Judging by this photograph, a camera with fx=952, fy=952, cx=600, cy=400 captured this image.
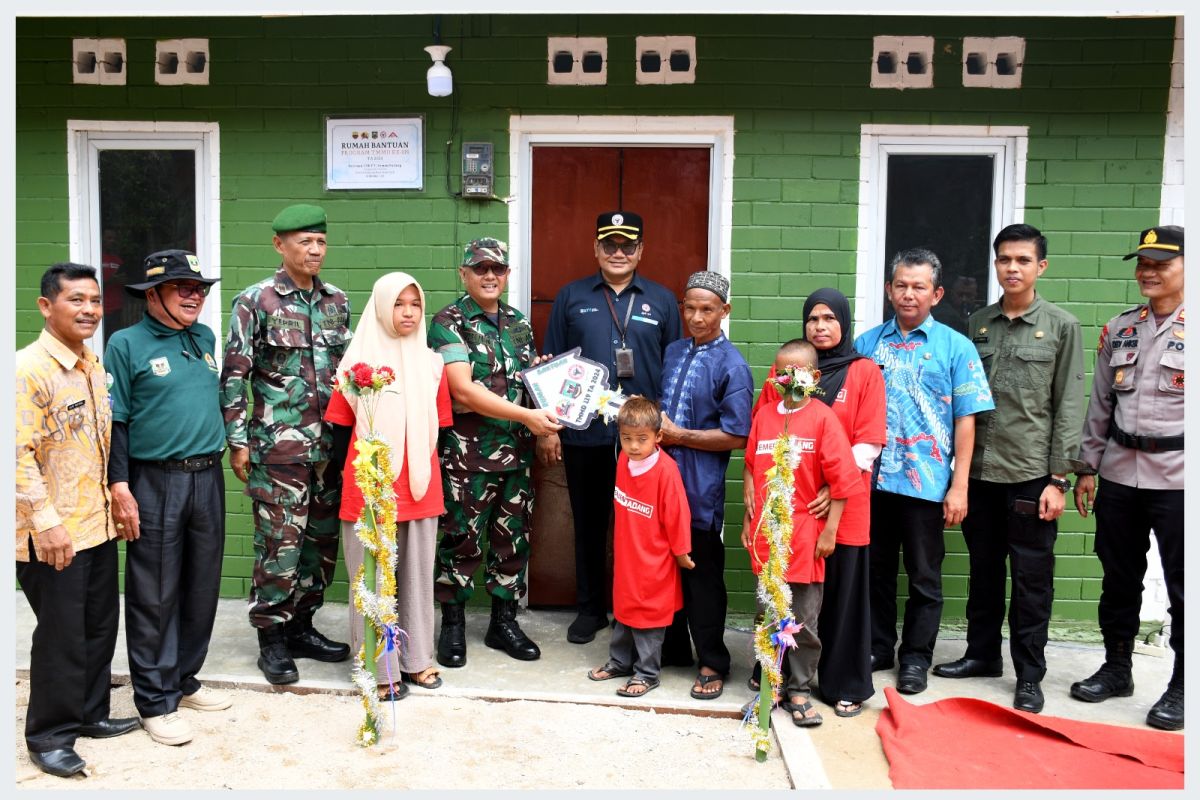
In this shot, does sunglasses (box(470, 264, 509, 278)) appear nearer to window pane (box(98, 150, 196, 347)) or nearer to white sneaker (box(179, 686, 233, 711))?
window pane (box(98, 150, 196, 347))

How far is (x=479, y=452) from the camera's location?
181 inches

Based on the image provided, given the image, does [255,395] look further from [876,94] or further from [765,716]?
[876,94]

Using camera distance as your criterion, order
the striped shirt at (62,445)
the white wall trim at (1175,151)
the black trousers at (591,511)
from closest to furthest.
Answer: the striped shirt at (62,445), the black trousers at (591,511), the white wall trim at (1175,151)

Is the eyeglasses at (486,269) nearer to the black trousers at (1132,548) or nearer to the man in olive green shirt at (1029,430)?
the man in olive green shirt at (1029,430)

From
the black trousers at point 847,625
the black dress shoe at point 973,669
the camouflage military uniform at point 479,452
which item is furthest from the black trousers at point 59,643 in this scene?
the black dress shoe at point 973,669

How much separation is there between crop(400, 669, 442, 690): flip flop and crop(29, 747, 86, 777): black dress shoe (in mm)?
1317

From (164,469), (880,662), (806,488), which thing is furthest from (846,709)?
(164,469)

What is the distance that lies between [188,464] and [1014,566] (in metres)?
3.67

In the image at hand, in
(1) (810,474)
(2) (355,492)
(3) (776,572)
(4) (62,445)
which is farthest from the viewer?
(2) (355,492)

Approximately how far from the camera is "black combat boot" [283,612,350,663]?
15.3 feet

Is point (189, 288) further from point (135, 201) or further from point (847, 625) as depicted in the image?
point (847, 625)

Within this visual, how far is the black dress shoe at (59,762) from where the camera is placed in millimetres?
3568

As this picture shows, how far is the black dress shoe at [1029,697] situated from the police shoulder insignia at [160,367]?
3.94 m

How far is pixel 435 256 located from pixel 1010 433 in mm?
3126
